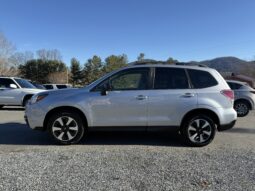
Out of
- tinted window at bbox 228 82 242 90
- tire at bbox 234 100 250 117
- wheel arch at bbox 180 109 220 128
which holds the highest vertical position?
tinted window at bbox 228 82 242 90

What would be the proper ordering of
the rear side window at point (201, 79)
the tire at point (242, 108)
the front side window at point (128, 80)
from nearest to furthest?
the front side window at point (128, 80), the rear side window at point (201, 79), the tire at point (242, 108)

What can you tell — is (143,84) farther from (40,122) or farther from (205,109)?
(40,122)

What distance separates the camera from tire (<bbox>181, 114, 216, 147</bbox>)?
25.2 ft

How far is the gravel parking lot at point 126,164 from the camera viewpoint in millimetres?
4868

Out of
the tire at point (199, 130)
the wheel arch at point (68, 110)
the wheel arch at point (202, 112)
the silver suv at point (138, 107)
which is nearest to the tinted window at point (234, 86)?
the silver suv at point (138, 107)

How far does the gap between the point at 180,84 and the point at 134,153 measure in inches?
79.4

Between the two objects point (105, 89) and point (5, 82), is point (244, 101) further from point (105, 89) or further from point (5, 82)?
point (5, 82)

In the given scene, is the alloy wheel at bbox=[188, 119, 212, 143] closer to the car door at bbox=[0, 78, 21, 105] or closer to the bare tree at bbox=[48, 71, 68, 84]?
the car door at bbox=[0, 78, 21, 105]

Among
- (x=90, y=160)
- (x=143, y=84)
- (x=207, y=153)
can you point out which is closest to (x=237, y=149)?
(x=207, y=153)

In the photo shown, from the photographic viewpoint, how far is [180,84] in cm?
779

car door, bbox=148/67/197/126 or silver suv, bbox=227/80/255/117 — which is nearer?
car door, bbox=148/67/197/126

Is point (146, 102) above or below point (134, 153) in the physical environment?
above

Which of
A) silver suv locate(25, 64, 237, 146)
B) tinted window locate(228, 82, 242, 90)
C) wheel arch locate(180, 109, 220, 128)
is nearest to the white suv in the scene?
tinted window locate(228, 82, 242, 90)

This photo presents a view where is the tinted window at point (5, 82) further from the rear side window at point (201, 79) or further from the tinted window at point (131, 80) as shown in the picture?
the rear side window at point (201, 79)
